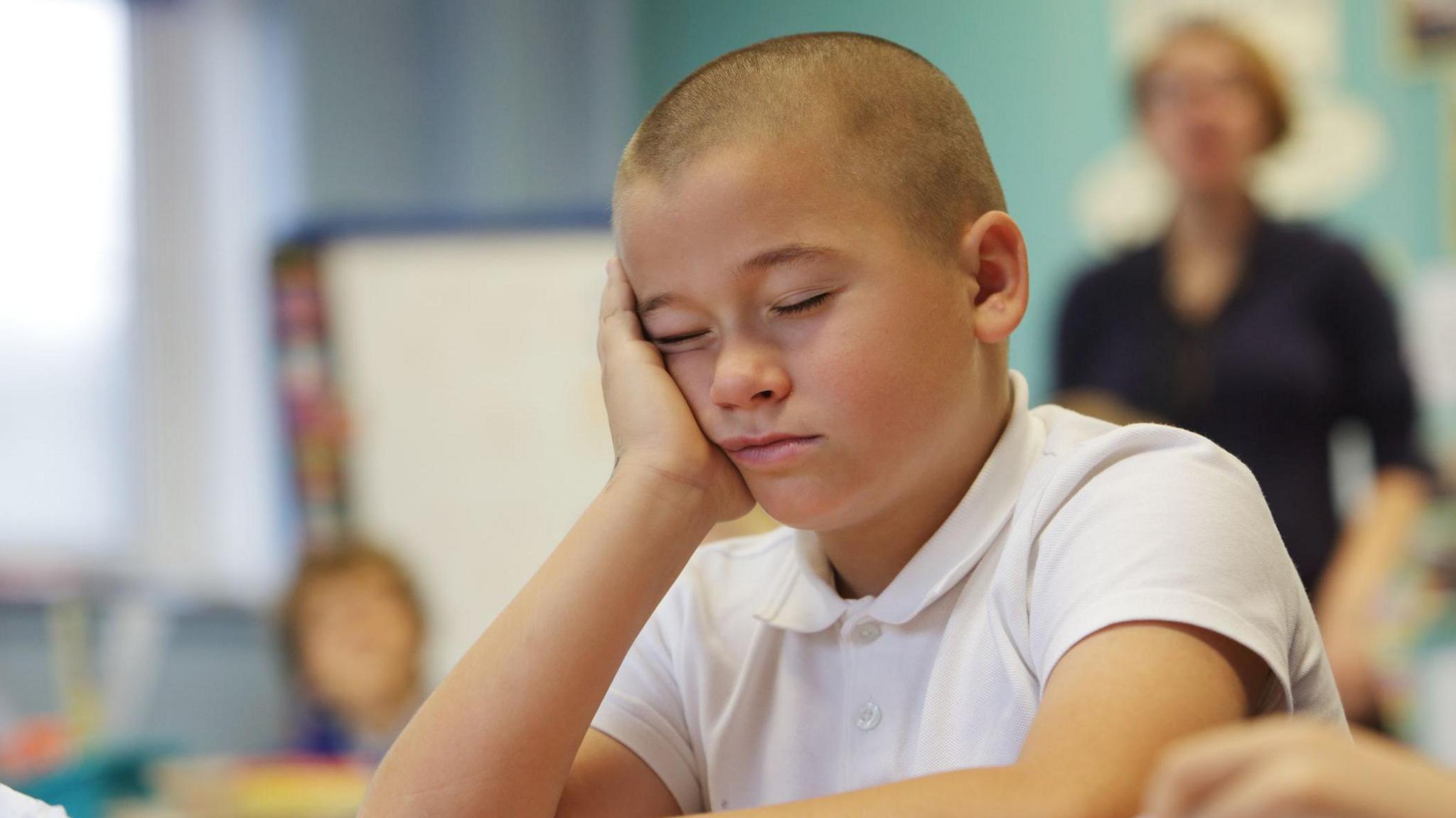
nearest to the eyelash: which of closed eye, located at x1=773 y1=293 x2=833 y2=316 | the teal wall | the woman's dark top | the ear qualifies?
closed eye, located at x1=773 y1=293 x2=833 y2=316

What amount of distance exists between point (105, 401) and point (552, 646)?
2.64 m

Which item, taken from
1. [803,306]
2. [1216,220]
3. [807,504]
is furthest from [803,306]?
[1216,220]

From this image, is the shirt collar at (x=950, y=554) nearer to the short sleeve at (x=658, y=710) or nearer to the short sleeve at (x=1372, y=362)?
the short sleeve at (x=658, y=710)

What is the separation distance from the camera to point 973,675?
742 mm

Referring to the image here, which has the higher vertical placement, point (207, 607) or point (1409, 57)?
point (1409, 57)

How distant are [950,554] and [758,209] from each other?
21 cm

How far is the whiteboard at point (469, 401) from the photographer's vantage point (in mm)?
2588

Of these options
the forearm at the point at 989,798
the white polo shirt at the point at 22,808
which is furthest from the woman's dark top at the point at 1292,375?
the white polo shirt at the point at 22,808

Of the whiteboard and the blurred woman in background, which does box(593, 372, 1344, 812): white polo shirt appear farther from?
the whiteboard

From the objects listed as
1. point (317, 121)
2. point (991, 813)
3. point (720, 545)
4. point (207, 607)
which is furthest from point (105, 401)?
point (991, 813)

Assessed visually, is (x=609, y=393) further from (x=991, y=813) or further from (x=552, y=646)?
(x=991, y=813)

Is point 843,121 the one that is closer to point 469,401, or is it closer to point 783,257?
point 783,257

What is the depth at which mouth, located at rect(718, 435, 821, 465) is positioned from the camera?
766 mm

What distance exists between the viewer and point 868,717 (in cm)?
79
